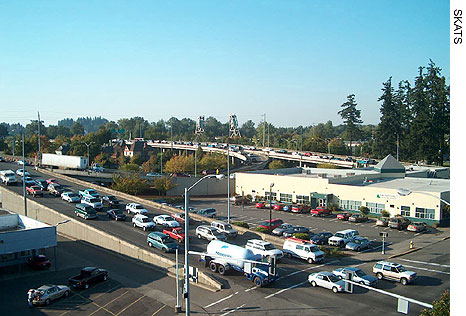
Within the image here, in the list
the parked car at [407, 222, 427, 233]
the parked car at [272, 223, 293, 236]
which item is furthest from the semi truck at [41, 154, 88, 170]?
Result: the parked car at [407, 222, 427, 233]

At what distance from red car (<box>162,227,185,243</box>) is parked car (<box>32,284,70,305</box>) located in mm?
11840

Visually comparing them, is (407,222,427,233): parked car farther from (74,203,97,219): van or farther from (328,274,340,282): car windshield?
(74,203,97,219): van

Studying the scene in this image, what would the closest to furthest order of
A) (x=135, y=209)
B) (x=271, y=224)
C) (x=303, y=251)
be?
1. (x=303, y=251)
2. (x=271, y=224)
3. (x=135, y=209)

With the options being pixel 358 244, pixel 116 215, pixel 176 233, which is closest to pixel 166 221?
pixel 176 233

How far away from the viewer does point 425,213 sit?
4403 centimetres

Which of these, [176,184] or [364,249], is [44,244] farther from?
[176,184]

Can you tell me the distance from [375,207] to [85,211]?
34.8 m

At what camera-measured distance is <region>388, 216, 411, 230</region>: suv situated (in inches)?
1640

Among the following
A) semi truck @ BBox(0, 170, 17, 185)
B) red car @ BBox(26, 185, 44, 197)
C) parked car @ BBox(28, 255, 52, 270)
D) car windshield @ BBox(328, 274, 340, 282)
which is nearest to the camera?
car windshield @ BBox(328, 274, 340, 282)

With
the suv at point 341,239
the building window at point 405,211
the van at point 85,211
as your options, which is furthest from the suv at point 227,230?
the building window at point 405,211

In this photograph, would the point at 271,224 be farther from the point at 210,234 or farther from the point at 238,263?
the point at 238,263

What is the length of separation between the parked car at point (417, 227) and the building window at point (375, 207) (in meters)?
6.88

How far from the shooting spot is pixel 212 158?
304 feet
